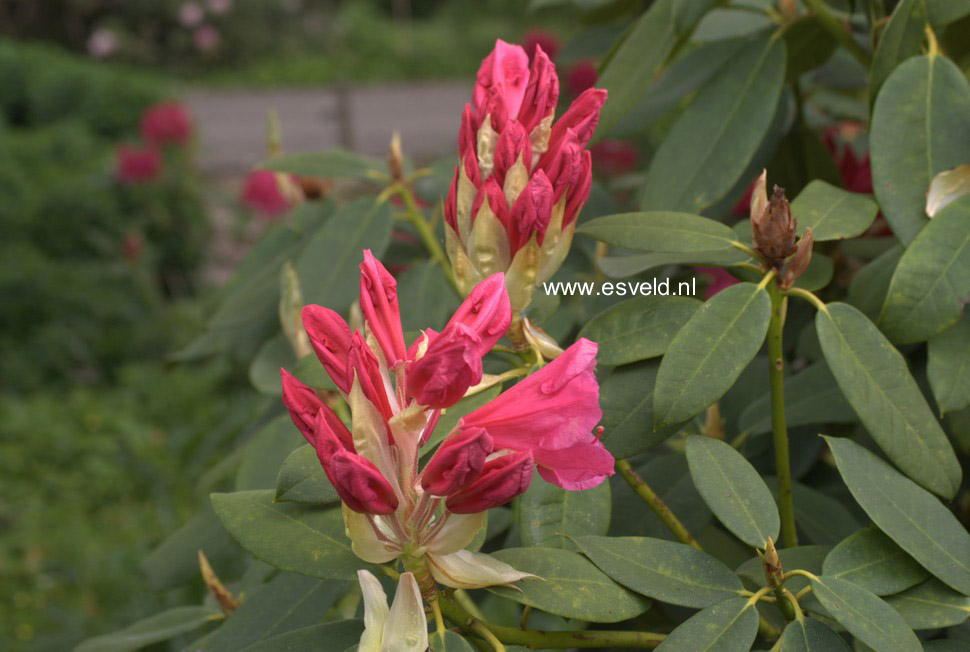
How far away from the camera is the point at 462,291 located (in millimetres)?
651

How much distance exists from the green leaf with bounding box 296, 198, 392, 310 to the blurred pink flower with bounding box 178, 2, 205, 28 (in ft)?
34.8

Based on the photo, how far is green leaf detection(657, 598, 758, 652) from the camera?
53cm

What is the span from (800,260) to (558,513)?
8.5 inches

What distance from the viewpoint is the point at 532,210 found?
0.58m

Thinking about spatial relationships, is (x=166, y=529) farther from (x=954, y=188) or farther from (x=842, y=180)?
(x=954, y=188)

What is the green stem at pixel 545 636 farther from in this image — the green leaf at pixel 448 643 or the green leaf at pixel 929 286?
the green leaf at pixel 929 286

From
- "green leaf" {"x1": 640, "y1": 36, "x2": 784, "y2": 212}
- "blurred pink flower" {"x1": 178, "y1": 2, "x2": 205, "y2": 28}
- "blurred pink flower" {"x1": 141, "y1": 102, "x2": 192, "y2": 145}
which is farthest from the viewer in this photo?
"blurred pink flower" {"x1": 178, "y1": 2, "x2": 205, "y2": 28}

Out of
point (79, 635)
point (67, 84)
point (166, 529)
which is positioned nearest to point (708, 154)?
point (79, 635)

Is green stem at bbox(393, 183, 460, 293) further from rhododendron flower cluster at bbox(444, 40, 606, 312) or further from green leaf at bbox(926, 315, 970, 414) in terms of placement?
green leaf at bbox(926, 315, 970, 414)

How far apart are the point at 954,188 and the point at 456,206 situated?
1.17 feet

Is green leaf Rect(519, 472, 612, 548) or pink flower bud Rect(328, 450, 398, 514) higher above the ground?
pink flower bud Rect(328, 450, 398, 514)

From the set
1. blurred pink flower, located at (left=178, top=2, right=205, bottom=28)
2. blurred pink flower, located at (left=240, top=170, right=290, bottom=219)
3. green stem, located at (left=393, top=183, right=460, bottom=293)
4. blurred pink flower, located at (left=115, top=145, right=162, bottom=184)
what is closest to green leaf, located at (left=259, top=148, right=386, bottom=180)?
green stem, located at (left=393, top=183, right=460, bottom=293)

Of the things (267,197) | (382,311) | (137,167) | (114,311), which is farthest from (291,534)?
(114,311)

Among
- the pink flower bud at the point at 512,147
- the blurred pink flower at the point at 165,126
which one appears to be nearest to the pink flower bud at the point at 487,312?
the pink flower bud at the point at 512,147
